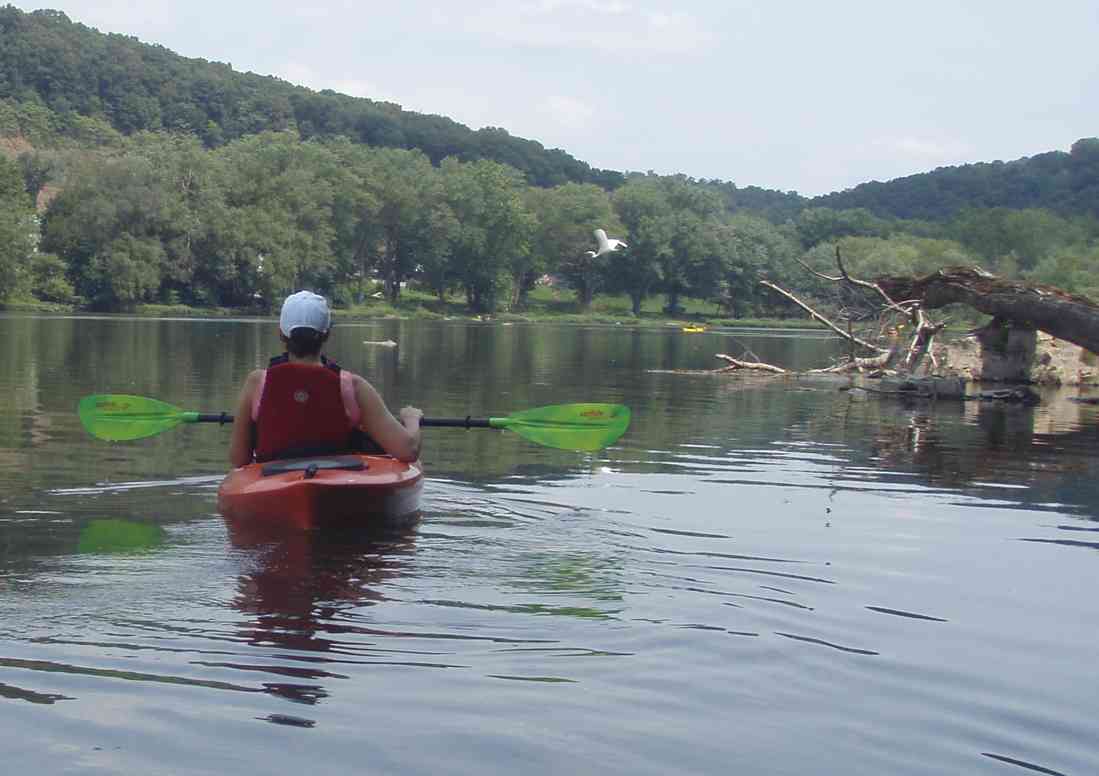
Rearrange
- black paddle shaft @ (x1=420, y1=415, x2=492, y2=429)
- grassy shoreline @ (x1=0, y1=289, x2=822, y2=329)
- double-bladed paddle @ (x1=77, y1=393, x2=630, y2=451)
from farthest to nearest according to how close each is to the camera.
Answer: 1. grassy shoreline @ (x1=0, y1=289, x2=822, y2=329)
2. double-bladed paddle @ (x1=77, y1=393, x2=630, y2=451)
3. black paddle shaft @ (x1=420, y1=415, x2=492, y2=429)

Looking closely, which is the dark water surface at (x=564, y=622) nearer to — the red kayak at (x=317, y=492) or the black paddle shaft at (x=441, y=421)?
the red kayak at (x=317, y=492)

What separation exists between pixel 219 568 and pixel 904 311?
65.2 ft

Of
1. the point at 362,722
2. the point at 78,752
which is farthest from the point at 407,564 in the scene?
the point at 78,752

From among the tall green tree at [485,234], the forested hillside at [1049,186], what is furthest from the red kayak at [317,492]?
the forested hillside at [1049,186]

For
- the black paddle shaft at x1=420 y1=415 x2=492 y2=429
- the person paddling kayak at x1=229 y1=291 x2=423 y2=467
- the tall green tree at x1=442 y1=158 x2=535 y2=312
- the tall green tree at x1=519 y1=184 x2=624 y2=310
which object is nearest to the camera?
the person paddling kayak at x1=229 y1=291 x2=423 y2=467

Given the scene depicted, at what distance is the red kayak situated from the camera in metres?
8.53

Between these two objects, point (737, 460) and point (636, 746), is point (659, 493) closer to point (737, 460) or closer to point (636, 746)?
point (737, 460)

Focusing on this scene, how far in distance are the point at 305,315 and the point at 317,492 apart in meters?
1.11

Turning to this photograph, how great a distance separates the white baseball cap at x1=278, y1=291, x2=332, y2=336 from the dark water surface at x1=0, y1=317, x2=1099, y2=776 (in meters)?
1.35

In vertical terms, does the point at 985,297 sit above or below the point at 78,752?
above

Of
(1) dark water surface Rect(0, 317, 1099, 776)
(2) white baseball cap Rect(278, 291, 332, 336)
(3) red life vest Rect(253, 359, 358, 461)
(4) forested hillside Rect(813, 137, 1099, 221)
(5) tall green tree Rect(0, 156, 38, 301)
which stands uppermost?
(4) forested hillside Rect(813, 137, 1099, 221)

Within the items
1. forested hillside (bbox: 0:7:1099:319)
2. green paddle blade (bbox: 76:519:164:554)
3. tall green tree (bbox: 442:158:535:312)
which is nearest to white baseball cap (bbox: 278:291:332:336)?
green paddle blade (bbox: 76:519:164:554)

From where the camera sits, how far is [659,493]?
1209 centimetres

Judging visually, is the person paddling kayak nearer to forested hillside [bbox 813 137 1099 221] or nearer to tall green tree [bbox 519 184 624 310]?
tall green tree [bbox 519 184 624 310]
